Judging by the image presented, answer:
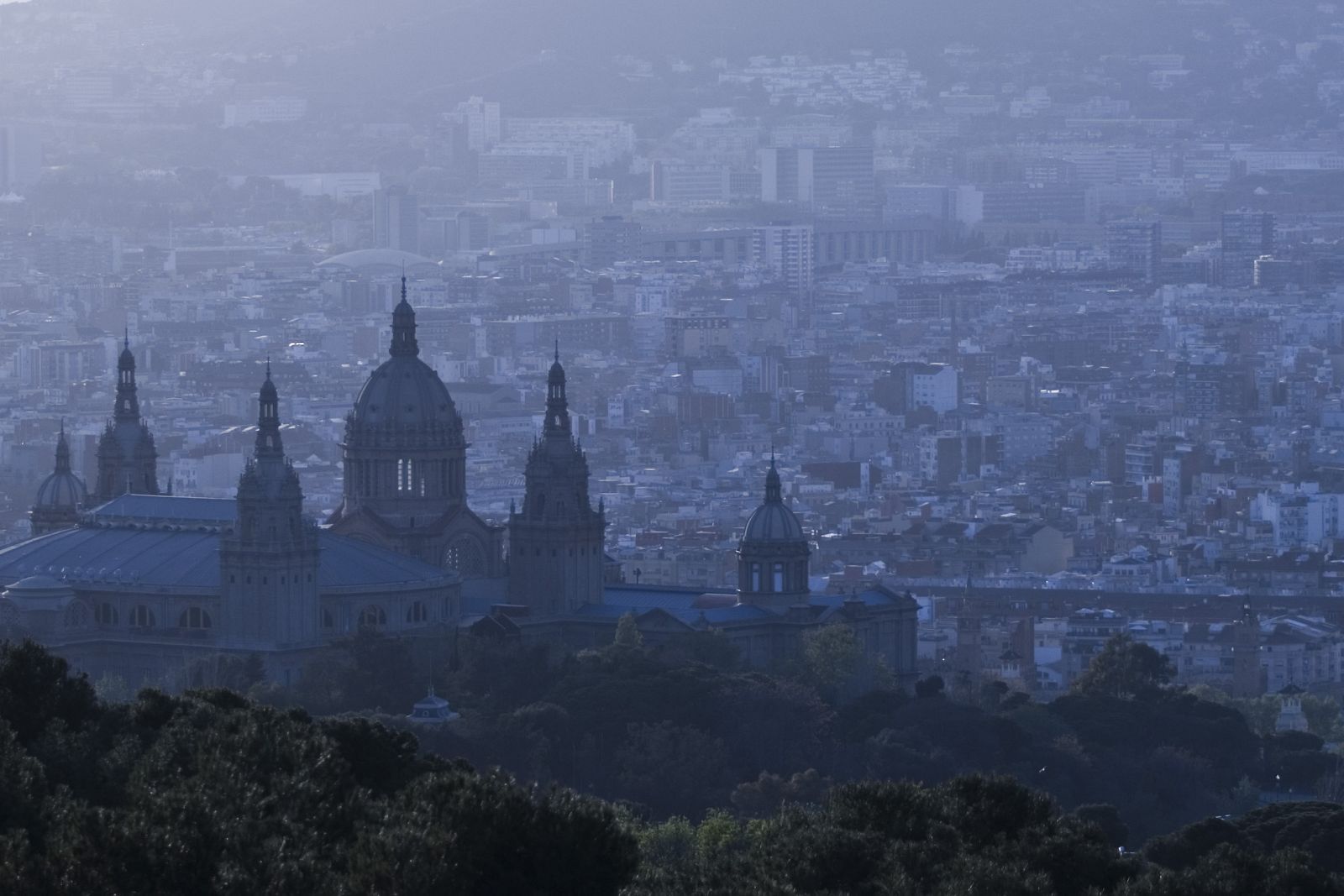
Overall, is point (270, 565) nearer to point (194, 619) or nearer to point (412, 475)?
point (194, 619)

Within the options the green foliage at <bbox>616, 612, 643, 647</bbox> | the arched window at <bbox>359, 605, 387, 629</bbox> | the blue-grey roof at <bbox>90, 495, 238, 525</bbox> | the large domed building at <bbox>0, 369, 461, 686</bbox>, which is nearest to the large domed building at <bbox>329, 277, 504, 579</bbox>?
the large domed building at <bbox>0, 369, 461, 686</bbox>

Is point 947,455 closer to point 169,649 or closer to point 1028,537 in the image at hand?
point 1028,537

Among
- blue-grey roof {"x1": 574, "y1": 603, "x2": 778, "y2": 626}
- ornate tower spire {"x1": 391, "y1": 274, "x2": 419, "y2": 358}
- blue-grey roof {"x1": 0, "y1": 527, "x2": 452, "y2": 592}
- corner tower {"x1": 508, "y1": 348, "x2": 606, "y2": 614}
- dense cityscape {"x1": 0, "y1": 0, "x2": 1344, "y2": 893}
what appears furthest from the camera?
ornate tower spire {"x1": 391, "y1": 274, "x2": 419, "y2": 358}

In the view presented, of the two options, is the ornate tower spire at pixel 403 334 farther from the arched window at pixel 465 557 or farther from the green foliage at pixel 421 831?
the green foliage at pixel 421 831

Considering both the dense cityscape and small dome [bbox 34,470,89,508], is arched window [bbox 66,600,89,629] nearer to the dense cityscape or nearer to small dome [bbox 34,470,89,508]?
the dense cityscape

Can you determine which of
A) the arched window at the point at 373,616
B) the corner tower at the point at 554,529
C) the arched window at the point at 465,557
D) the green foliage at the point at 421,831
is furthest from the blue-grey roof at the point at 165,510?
the green foliage at the point at 421,831

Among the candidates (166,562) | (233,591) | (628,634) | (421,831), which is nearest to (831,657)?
(628,634)
